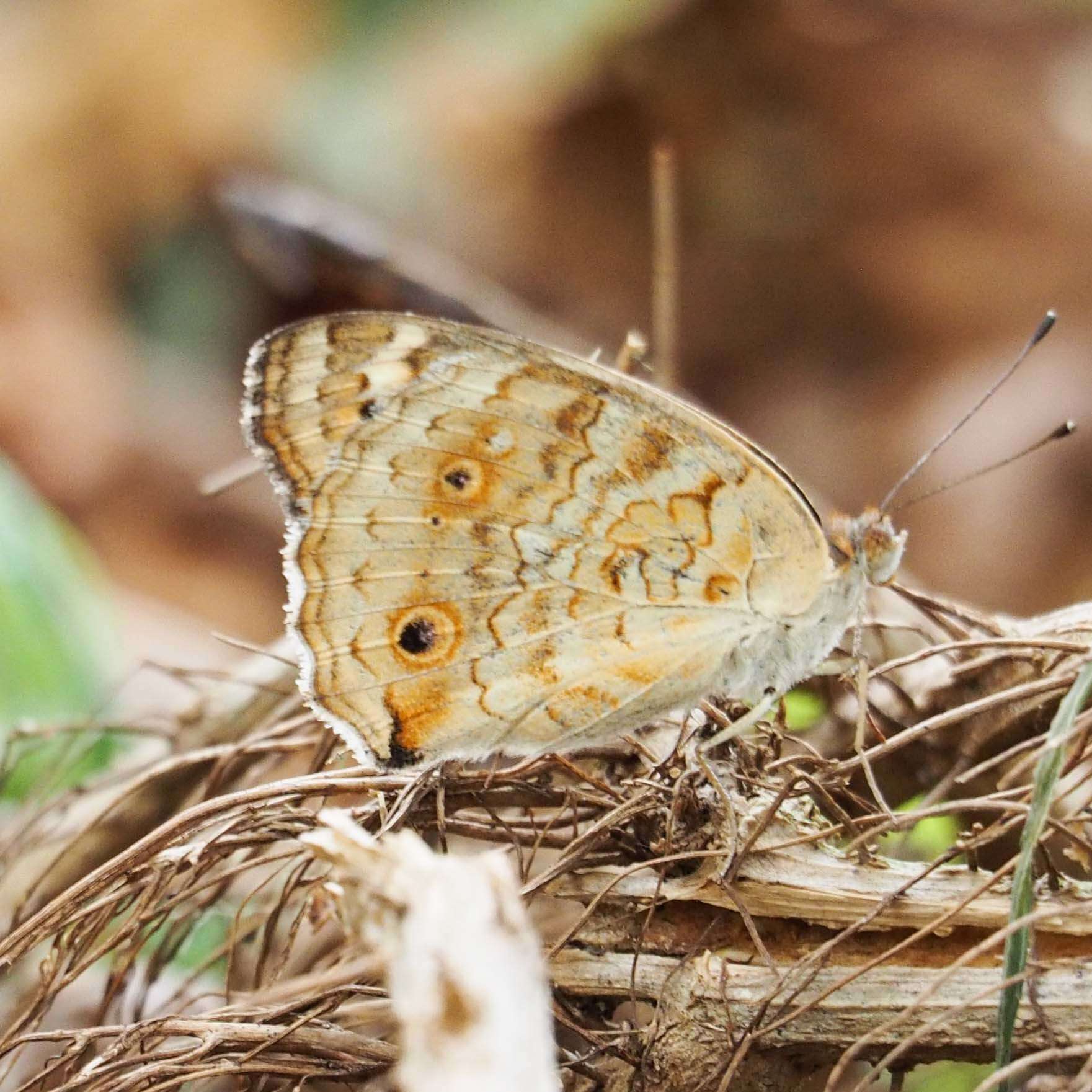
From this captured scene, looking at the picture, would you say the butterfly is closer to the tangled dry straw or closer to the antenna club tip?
the tangled dry straw

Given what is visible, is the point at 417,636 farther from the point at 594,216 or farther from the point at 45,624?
the point at 594,216

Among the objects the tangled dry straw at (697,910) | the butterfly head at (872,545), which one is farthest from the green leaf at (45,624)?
the butterfly head at (872,545)

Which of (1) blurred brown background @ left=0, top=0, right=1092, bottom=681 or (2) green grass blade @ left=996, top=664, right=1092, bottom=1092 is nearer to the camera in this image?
(2) green grass blade @ left=996, top=664, right=1092, bottom=1092

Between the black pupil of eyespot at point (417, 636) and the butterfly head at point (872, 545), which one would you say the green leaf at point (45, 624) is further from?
the butterfly head at point (872, 545)

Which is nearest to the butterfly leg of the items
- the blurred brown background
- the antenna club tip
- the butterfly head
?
the butterfly head

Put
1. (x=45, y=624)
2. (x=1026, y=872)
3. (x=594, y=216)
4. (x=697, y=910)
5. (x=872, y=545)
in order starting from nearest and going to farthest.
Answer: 1. (x=1026, y=872)
2. (x=697, y=910)
3. (x=872, y=545)
4. (x=45, y=624)
5. (x=594, y=216)

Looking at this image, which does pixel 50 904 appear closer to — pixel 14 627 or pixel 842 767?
pixel 842 767

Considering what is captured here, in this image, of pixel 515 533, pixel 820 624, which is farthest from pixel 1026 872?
pixel 515 533

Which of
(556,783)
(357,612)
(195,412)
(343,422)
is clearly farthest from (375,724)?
(195,412)
